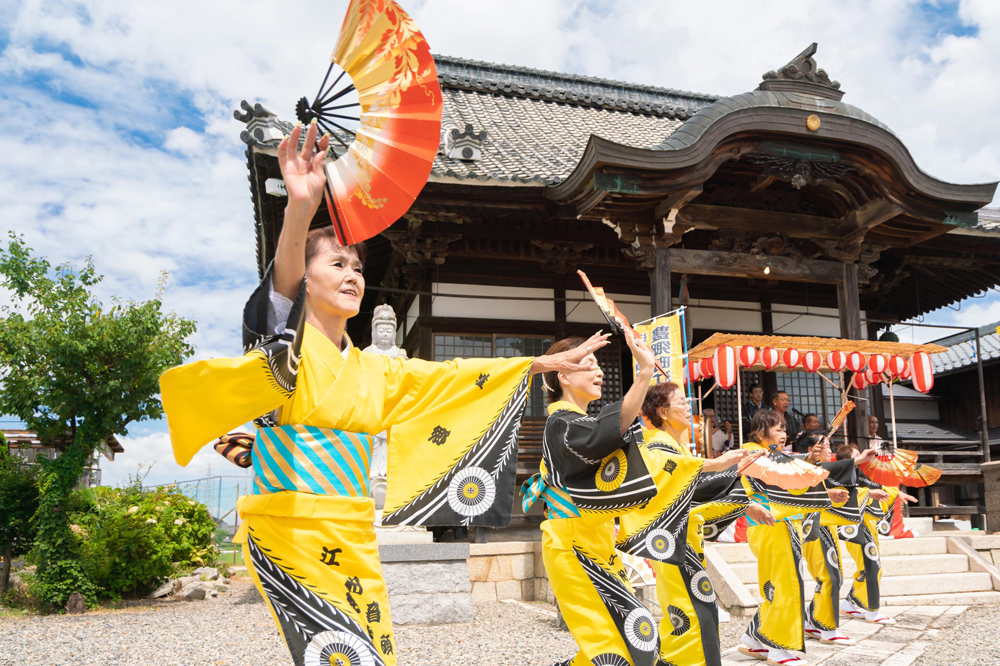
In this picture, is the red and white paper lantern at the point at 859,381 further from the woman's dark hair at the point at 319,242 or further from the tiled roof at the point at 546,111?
the woman's dark hair at the point at 319,242

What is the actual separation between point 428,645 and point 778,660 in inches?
109

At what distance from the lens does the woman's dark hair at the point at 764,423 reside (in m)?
5.84

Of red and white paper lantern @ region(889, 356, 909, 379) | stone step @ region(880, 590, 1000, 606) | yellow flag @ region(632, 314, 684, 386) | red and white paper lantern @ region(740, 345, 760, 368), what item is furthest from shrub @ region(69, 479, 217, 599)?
red and white paper lantern @ region(889, 356, 909, 379)

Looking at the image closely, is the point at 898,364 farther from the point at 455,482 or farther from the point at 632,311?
the point at 455,482

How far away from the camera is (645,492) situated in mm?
3363

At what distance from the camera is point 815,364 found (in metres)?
9.52

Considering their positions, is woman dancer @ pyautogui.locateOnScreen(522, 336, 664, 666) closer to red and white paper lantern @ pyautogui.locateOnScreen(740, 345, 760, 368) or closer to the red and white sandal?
the red and white sandal

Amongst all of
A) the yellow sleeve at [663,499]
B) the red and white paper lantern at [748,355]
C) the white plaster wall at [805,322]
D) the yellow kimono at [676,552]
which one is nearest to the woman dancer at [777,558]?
the yellow kimono at [676,552]

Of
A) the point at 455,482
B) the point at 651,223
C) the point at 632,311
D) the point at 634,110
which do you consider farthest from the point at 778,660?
the point at 634,110

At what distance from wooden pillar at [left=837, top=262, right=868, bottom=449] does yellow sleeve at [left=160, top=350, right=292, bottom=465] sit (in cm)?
950

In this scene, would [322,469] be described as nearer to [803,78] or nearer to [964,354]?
[803,78]

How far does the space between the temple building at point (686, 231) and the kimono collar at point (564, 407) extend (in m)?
5.24

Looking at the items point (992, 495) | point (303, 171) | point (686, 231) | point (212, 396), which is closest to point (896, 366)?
point (992, 495)

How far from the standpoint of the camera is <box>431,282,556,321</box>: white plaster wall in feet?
33.8
